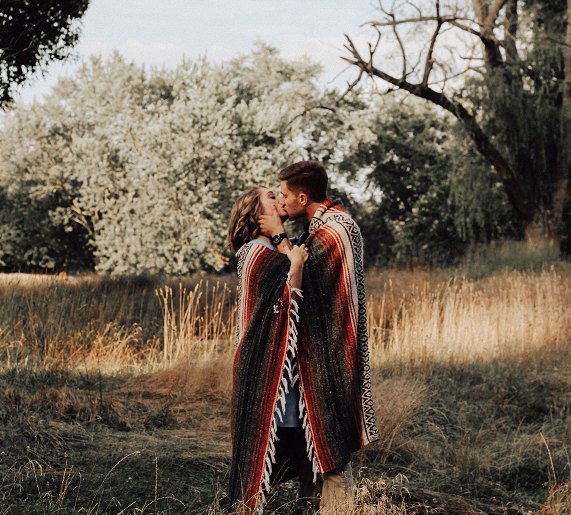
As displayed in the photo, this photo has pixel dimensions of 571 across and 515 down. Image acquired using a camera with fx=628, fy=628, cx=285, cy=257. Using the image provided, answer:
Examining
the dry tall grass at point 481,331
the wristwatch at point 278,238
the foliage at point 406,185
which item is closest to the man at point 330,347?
the wristwatch at point 278,238

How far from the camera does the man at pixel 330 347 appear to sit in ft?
8.48

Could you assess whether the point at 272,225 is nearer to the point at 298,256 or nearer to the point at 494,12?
the point at 298,256

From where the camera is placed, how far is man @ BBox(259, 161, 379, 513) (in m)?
2.59

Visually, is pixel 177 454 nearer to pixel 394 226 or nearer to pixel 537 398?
pixel 537 398

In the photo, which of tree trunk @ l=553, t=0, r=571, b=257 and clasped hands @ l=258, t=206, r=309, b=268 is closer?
clasped hands @ l=258, t=206, r=309, b=268

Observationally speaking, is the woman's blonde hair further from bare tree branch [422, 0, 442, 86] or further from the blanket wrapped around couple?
bare tree branch [422, 0, 442, 86]

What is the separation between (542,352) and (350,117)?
2161 centimetres

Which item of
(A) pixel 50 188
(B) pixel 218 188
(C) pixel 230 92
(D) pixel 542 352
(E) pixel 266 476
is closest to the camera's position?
(E) pixel 266 476

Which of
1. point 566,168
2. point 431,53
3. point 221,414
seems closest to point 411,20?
point 431,53

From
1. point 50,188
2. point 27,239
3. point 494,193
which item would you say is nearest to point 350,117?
point 494,193

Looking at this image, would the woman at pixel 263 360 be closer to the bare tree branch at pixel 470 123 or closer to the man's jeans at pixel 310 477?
the man's jeans at pixel 310 477

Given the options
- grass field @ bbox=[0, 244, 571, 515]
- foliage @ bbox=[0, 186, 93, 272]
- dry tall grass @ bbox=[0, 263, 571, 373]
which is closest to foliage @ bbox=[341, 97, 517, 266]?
foliage @ bbox=[0, 186, 93, 272]

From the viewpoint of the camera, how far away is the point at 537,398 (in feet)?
20.2

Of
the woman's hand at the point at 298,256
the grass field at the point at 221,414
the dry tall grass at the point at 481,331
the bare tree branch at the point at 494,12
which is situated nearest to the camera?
the woman's hand at the point at 298,256
